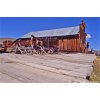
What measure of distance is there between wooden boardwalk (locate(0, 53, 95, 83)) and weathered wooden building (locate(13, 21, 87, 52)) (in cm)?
12

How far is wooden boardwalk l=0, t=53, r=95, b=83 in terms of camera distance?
4.13 meters

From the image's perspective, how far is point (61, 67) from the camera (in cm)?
425

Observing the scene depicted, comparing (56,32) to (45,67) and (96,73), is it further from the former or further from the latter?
(96,73)

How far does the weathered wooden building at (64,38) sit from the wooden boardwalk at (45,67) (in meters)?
0.12

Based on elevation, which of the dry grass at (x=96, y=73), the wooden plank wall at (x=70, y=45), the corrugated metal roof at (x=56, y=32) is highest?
the corrugated metal roof at (x=56, y=32)

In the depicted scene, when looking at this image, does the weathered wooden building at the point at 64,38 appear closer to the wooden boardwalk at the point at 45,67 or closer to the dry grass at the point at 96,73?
the wooden boardwalk at the point at 45,67

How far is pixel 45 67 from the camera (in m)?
4.32

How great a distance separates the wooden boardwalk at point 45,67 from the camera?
4133 millimetres

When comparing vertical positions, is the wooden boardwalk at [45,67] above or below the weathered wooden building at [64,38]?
below

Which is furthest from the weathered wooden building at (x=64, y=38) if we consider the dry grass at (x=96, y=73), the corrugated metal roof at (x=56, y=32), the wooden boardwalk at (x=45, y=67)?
the dry grass at (x=96, y=73)
